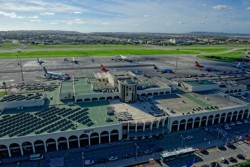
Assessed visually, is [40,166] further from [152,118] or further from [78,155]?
[152,118]

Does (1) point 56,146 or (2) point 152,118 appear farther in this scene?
(2) point 152,118

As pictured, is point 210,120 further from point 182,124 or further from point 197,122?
point 182,124

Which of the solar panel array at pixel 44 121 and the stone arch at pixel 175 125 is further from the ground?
the solar panel array at pixel 44 121

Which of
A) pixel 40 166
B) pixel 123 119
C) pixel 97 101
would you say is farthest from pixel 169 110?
pixel 40 166

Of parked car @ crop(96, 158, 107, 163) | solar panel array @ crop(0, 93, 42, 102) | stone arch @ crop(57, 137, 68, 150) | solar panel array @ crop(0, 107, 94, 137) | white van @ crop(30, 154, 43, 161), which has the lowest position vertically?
parked car @ crop(96, 158, 107, 163)

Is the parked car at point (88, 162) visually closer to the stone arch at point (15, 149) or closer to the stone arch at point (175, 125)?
the stone arch at point (15, 149)

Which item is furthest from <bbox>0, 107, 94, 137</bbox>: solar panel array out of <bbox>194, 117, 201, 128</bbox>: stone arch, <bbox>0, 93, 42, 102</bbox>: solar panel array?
<bbox>194, 117, 201, 128</bbox>: stone arch

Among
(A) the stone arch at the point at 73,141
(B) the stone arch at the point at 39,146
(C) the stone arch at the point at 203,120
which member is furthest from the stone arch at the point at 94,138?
(C) the stone arch at the point at 203,120

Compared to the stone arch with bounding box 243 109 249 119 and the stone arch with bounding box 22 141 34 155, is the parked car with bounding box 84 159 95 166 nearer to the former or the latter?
the stone arch with bounding box 22 141 34 155
